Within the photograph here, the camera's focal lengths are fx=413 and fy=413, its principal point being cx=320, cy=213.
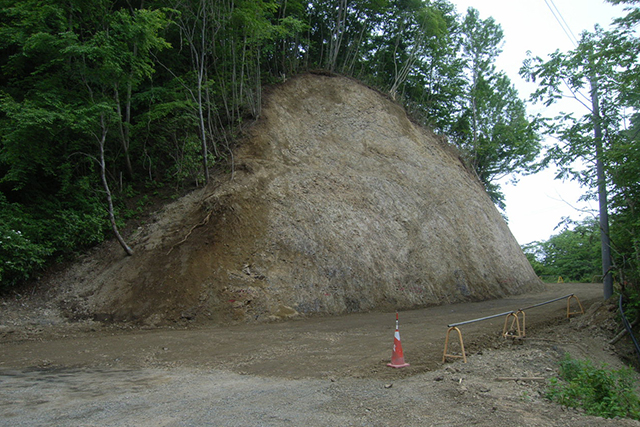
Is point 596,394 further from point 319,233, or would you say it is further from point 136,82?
point 136,82

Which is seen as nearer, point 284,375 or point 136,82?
point 284,375

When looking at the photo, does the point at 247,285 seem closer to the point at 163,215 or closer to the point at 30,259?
the point at 163,215

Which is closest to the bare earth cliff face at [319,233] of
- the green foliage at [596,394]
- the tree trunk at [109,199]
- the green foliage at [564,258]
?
the tree trunk at [109,199]

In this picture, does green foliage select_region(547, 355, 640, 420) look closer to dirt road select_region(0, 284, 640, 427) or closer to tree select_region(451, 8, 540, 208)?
dirt road select_region(0, 284, 640, 427)

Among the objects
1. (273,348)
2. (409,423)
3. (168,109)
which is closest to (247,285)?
(273,348)

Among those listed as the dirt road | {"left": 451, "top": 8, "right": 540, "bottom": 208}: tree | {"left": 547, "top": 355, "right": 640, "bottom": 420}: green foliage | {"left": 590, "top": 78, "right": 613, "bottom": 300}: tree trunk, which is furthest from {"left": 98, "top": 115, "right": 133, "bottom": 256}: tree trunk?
{"left": 451, "top": 8, "right": 540, "bottom": 208}: tree

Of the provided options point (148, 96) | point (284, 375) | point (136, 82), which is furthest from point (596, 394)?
point (148, 96)

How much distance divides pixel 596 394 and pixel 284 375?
4654 mm

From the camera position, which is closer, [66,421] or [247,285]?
[66,421]

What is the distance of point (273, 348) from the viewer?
8.88m

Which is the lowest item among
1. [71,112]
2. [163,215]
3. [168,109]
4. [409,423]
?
[409,423]

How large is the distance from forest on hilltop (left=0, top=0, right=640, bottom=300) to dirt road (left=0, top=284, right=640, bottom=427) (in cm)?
420

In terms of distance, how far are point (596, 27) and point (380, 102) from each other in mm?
11603

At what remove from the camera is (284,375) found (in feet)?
22.8
